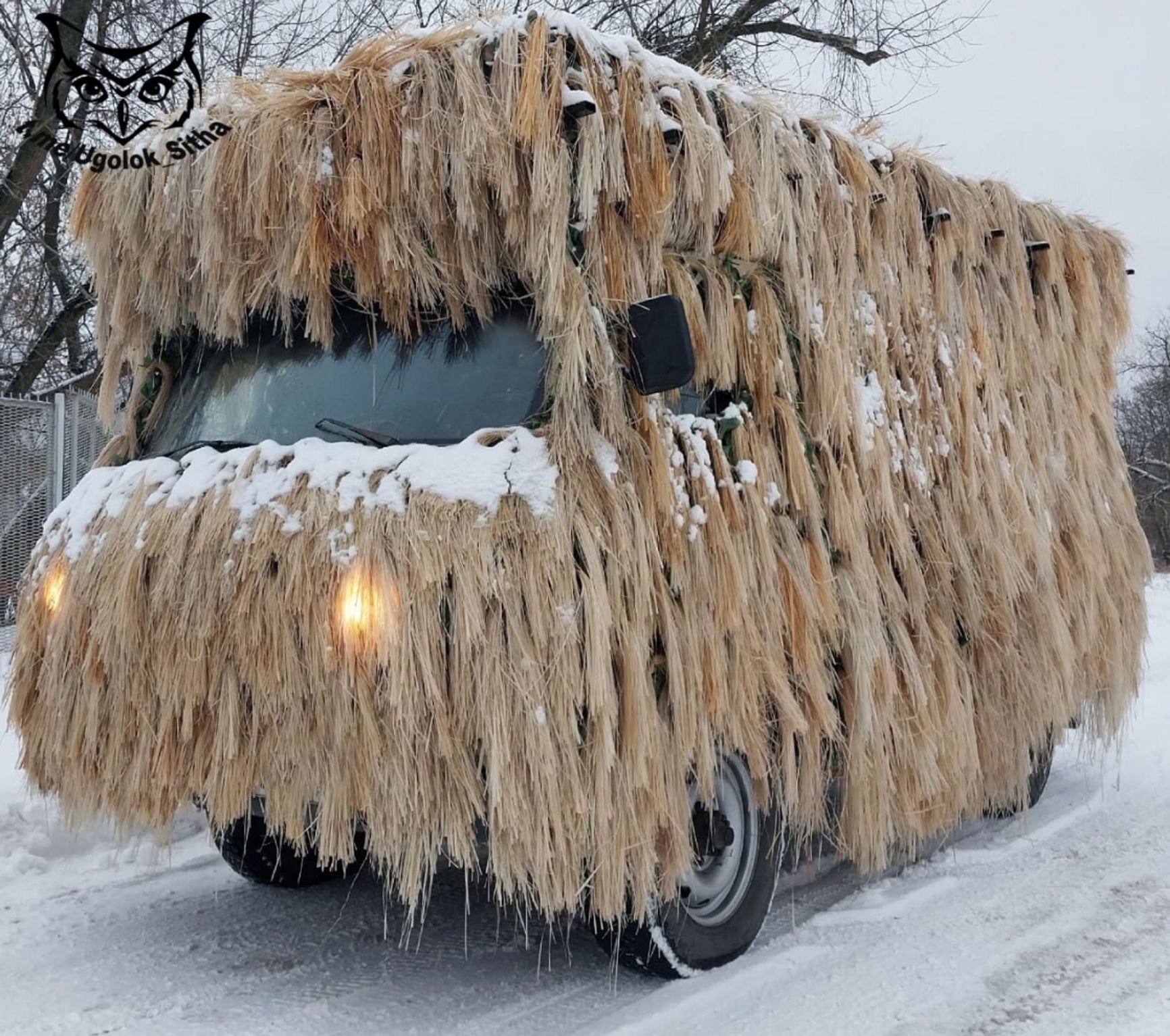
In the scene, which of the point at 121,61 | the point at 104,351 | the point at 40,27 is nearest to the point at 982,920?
the point at 104,351

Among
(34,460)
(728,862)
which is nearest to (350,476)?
(728,862)

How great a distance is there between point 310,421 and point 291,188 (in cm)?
74

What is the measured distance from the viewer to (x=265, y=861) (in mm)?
4719

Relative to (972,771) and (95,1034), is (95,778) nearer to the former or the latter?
(95,1034)

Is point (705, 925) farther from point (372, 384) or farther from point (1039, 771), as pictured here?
point (1039, 771)

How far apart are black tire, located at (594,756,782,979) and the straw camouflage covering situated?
0.18 metres

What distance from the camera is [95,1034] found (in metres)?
3.33

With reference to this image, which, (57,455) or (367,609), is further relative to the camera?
(57,455)

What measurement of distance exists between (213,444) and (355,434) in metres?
0.61

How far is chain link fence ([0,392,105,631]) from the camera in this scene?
8.12 m

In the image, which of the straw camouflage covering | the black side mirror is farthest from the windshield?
the black side mirror

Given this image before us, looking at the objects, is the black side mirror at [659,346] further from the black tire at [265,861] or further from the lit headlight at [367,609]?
the black tire at [265,861]
